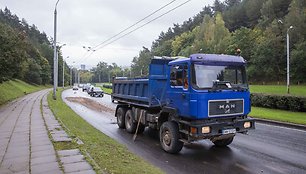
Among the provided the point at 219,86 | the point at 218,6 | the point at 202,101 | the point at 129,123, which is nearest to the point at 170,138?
the point at 202,101

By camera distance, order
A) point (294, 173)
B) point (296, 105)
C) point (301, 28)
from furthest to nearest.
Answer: point (301, 28), point (296, 105), point (294, 173)

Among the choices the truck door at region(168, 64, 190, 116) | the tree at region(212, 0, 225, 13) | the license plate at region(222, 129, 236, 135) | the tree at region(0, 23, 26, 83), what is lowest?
the license plate at region(222, 129, 236, 135)

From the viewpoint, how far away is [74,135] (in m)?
10.0

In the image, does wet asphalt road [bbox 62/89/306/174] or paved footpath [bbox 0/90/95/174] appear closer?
paved footpath [bbox 0/90/95/174]

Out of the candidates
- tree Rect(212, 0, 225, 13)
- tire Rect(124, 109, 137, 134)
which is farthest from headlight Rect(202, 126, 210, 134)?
tree Rect(212, 0, 225, 13)

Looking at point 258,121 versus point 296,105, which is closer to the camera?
point 258,121

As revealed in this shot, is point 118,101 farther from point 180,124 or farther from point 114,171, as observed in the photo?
point 114,171

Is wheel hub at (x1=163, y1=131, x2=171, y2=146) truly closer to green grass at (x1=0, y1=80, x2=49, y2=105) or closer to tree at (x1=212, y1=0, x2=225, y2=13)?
green grass at (x1=0, y1=80, x2=49, y2=105)

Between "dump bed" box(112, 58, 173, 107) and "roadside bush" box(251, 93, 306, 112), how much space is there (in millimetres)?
11297

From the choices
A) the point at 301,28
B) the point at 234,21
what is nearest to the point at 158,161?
the point at 301,28

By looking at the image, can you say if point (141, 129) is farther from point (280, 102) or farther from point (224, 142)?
point (280, 102)

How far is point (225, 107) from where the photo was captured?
27.3ft

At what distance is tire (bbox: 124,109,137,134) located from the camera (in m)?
12.2

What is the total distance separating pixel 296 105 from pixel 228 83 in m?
11.9
